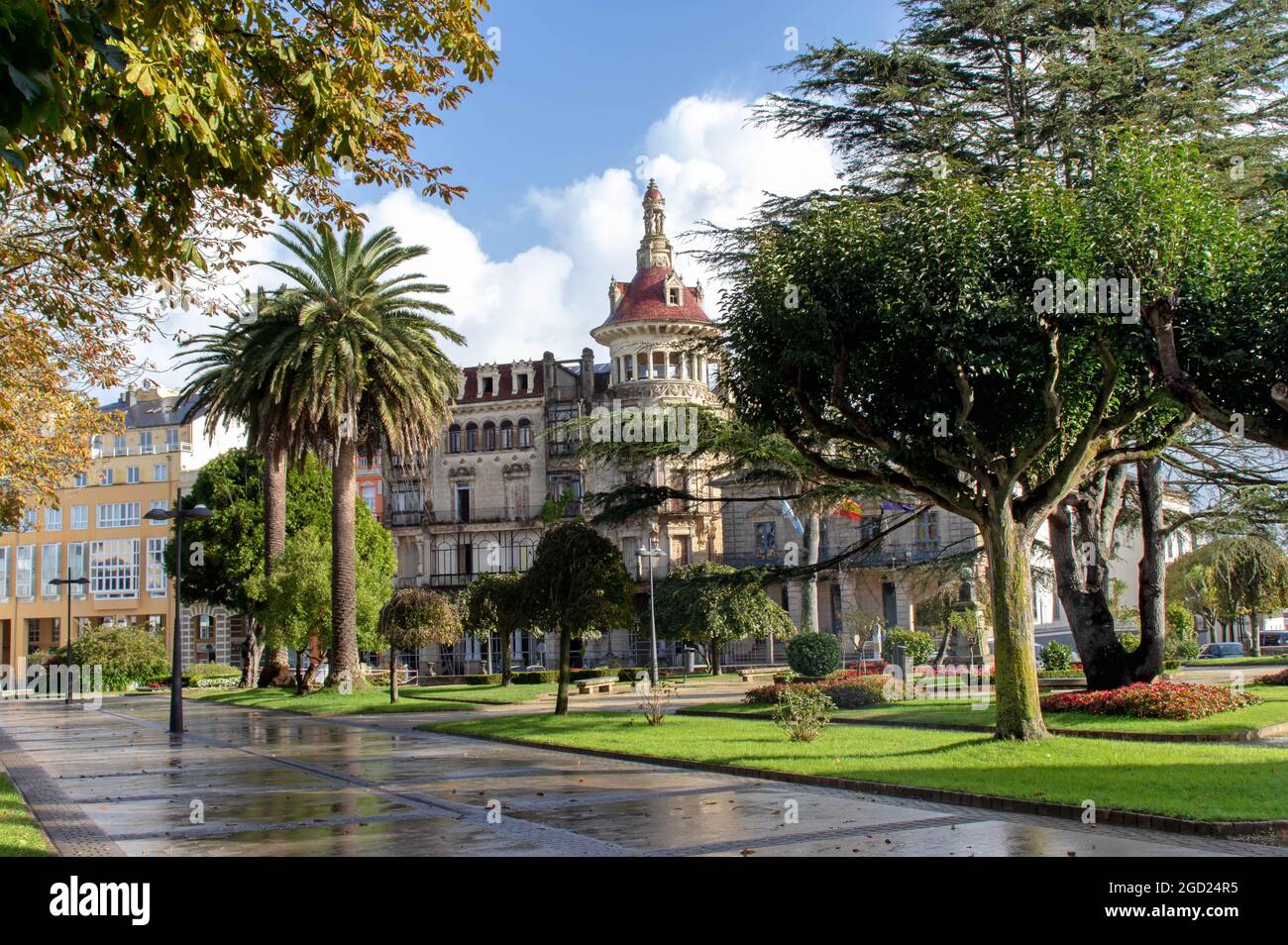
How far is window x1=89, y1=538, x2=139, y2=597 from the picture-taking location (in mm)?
77000

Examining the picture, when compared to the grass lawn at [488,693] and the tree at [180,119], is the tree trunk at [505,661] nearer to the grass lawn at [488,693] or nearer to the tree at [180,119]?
the grass lawn at [488,693]

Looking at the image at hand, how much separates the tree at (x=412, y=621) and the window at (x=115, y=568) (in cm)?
4635

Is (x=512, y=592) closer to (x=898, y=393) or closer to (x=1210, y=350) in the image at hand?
(x=898, y=393)

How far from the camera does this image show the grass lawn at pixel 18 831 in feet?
33.8

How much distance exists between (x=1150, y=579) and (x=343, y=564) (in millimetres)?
24854

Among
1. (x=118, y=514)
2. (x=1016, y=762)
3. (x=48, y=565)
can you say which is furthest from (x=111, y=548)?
(x=1016, y=762)

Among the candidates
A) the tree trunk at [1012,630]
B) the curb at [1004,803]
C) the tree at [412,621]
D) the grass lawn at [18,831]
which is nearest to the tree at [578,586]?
the curb at [1004,803]

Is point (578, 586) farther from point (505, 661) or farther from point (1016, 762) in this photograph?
point (505, 661)

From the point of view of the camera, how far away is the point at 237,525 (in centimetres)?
5531

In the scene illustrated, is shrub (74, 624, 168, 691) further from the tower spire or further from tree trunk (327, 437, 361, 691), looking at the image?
the tower spire

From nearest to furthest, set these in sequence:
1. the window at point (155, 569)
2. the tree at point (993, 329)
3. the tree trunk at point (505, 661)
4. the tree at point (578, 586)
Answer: the tree at point (993, 329)
the tree at point (578, 586)
the tree trunk at point (505, 661)
the window at point (155, 569)

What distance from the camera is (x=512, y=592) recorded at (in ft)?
93.0

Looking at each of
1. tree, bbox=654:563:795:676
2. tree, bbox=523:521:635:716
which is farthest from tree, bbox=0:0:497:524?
tree, bbox=654:563:795:676
